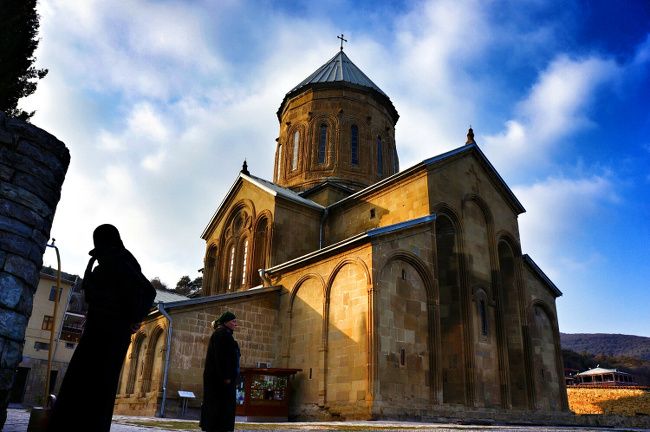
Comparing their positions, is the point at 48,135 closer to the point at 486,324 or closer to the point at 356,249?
the point at 356,249

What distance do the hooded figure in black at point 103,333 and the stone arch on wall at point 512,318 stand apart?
1342 cm

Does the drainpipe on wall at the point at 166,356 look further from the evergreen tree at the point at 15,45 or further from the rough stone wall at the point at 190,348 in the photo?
the evergreen tree at the point at 15,45

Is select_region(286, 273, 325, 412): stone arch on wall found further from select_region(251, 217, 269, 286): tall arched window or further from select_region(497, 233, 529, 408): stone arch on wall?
select_region(497, 233, 529, 408): stone arch on wall

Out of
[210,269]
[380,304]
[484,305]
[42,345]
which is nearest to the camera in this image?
[380,304]

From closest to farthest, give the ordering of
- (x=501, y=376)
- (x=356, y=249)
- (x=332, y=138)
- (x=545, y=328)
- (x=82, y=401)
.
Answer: (x=82, y=401) < (x=356, y=249) < (x=501, y=376) < (x=545, y=328) < (x=332, y=138)

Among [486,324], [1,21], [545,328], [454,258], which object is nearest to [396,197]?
[454,258]

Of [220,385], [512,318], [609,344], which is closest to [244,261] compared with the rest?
[512,318]

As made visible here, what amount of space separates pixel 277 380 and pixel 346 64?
56.0 feet

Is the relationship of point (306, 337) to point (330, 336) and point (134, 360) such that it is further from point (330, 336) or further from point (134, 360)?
point (134, 360)

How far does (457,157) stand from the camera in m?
15.9

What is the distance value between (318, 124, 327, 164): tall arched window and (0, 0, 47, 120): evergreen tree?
13.9 meters

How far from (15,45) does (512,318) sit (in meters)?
15.2

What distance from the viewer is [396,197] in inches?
616

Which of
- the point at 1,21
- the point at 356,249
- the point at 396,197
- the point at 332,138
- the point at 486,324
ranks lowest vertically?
the point at 486,324
